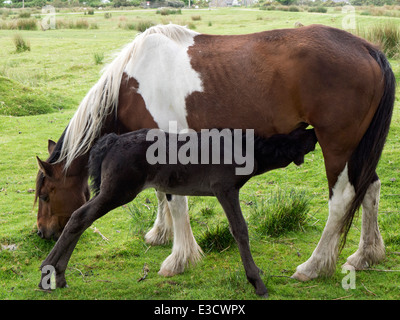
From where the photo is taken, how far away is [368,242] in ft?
14.8

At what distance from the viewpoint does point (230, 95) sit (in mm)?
4191

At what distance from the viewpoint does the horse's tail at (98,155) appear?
3980 mm

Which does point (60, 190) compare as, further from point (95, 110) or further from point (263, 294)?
point (263, 294)

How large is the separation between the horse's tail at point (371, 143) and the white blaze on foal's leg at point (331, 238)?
6cm

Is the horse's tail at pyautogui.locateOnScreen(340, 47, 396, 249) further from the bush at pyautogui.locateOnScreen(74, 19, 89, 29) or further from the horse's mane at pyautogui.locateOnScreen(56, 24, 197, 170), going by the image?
the bush at pyautogui.locateOnScreen(74, 19, 89, 29)

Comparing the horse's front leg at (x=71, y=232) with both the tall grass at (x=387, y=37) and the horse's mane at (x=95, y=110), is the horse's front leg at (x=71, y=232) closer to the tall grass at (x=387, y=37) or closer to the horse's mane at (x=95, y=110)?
the horse's mane at (x=95, y=110)

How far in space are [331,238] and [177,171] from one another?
1485mm

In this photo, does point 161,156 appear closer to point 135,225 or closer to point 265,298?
point 265,298

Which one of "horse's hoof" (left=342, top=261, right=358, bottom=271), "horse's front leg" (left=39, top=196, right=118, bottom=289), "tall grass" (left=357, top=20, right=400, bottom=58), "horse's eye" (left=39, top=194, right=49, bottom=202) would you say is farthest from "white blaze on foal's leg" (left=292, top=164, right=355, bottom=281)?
"tall grass" (left=357, top=20, right=400, bottom=58)

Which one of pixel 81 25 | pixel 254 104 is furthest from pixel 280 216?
pixel 81 25

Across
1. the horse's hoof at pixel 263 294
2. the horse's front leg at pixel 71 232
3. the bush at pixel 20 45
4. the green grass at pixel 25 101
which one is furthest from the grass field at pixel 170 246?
the bush at pixel 20 45

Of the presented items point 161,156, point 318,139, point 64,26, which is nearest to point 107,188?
point 161,156

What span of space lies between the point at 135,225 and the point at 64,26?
2168cm

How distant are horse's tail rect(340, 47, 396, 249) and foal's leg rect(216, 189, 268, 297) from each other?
37.1 inches
